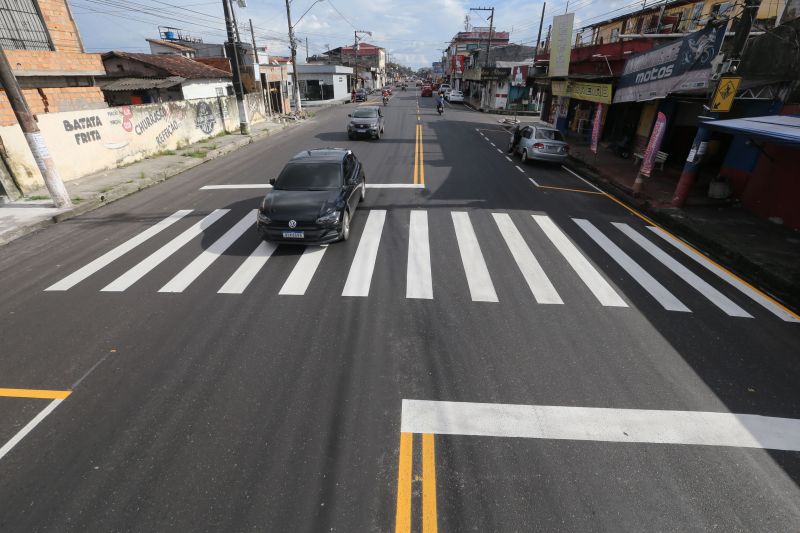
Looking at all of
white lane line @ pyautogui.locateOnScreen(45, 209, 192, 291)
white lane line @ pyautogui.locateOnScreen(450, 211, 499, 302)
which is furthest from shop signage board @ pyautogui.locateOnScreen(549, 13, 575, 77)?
white lane line @ pyautogui.locateOnScreen(45, 209, 192, 291)

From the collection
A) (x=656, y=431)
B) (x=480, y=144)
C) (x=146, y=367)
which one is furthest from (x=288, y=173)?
(x=480, y=144)

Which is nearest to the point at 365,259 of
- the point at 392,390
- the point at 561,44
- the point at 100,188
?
the point at 392,390

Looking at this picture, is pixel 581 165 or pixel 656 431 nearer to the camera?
pixel 656 431

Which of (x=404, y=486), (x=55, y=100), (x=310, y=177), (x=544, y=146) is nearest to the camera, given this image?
(x=404, y=486)

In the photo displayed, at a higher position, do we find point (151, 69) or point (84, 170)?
point (151, 69)

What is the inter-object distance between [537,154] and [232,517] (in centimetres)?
1702

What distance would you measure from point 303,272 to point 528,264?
15.4 feet

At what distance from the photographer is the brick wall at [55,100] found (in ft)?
39.3

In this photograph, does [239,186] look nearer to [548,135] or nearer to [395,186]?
[395,186]

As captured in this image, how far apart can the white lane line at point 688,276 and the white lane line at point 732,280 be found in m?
0.55

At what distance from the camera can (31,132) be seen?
982cm

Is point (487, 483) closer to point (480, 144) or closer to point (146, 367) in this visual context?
point (146, 367)

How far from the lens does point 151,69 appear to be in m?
23.8

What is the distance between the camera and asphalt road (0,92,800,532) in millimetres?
3406
